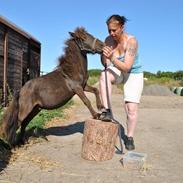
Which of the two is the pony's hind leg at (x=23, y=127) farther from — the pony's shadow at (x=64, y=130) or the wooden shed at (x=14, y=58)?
the wooden shed at (x=14, y=58)

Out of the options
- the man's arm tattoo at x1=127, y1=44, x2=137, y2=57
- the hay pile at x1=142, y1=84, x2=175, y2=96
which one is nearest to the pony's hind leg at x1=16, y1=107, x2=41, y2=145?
the man's arm tattoo at x1=127, y1=44, x2=137, y2=57

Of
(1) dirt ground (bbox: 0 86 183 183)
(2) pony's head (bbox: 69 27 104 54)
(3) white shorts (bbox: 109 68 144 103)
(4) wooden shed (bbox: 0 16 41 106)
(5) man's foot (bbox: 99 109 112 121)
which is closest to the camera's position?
(1) dirt ground (bbox: 0 86 183 183)

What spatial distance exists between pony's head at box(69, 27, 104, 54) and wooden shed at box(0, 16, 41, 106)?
5823 millimetres

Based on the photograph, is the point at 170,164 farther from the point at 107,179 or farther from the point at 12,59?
the point at 12,59

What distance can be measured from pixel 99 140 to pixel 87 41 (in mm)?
1556

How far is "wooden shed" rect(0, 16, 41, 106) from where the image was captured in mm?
14219

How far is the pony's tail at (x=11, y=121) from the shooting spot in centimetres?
601

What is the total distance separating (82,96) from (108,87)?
451 mm

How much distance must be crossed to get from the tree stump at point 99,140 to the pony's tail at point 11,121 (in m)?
1.22

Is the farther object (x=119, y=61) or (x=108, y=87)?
(x=108, y=87)

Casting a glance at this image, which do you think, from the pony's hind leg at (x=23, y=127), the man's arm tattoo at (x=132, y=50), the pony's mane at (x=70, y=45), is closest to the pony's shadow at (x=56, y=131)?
the pony's hind leg at (x=23, y=127)

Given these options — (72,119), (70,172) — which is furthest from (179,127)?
(70,172)

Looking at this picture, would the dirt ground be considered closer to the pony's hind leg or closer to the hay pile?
the pony's hind leg

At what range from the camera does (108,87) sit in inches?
246
